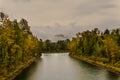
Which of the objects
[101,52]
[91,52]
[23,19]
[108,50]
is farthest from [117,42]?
[23,19]

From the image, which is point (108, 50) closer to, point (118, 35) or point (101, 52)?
point (118, 35)

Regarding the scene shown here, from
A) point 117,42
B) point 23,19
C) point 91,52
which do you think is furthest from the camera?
point 23,19

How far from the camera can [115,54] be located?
7606 centimetres

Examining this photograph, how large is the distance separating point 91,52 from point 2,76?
70403 millimetres

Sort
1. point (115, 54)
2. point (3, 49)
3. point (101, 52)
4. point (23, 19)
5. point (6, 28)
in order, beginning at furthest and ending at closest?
point (23, 19) → point (101, 52) → point (115, 54) → point (6, 28) → point (3, 49)

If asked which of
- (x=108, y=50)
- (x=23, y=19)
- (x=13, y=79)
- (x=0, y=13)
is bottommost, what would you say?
(x=13, y=79)

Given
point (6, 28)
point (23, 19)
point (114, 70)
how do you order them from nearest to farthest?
point (6, 28) → point (114, 70) → point (23, 19)

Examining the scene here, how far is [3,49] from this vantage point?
2114 inches

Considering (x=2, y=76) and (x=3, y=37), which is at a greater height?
(x=3, y=37)

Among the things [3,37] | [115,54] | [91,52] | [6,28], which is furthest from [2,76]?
[91,52]

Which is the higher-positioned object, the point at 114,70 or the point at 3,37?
the point at 3,37

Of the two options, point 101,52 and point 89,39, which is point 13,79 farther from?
point 89,39

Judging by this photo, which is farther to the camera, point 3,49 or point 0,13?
point 0,13

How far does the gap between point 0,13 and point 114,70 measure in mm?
25922
